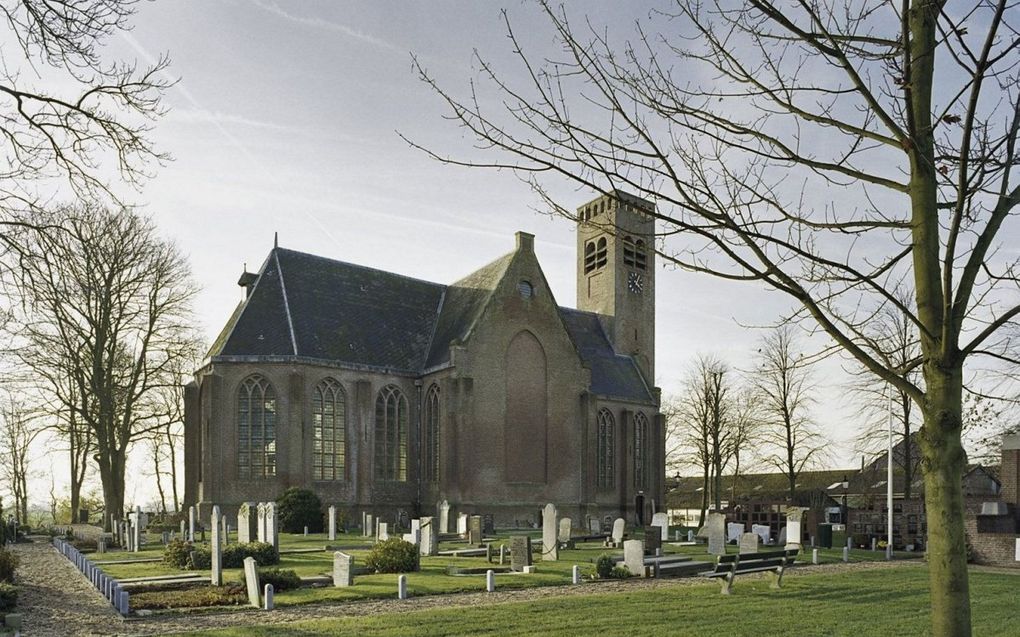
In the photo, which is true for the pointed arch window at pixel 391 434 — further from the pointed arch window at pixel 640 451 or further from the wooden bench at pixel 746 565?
the wooden bench at pixel 746 565

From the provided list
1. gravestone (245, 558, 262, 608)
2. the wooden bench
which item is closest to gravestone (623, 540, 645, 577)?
the wooden bench

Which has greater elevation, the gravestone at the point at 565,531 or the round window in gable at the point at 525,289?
the round window in gable at the point at 525,289

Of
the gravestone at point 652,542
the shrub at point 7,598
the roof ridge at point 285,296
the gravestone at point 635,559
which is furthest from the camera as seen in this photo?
the roof ridge at point 285,296

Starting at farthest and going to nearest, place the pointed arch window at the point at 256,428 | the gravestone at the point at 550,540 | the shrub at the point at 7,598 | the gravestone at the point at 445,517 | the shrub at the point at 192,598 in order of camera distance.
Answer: the pointed arch window at the point at 256,428, the gravestone at the point at 445,517, the gravestone at the point at 550,540, the shrub at the point at 192,598, the shrub at the point at 7,598

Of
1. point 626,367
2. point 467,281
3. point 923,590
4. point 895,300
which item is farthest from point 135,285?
point 895,300

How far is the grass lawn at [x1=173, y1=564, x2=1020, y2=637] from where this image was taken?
40.6 ft

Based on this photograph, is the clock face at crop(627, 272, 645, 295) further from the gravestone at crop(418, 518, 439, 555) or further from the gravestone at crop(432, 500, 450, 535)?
the gravestone at crop(418, 518, 439, 555)

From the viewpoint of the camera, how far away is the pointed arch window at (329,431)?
129ft

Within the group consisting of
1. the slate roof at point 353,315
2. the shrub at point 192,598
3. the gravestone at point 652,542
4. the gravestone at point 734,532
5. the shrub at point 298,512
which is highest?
the slate roof at point 353,315

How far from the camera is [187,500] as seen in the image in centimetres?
4091

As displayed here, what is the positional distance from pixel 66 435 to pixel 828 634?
130 ft

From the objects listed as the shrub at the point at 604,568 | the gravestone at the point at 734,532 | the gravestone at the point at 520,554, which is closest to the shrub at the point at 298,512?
the gravestone at the point at 520,554

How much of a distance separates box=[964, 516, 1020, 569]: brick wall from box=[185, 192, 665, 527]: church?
17591 mm

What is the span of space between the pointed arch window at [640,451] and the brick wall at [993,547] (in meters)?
25.3
